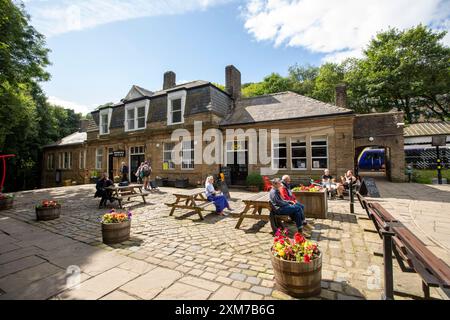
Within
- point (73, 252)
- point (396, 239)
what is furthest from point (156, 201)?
point (396, 239)

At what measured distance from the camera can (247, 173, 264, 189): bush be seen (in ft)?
43.2

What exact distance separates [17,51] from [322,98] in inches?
1344

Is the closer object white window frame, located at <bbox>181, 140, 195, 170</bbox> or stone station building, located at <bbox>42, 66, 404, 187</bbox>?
stone station building, located at <bbox>42, 66, 404, 187</bbox>

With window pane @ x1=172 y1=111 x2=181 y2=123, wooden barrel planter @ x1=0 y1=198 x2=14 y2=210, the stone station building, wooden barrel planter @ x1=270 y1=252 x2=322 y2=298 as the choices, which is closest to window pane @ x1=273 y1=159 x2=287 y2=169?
the stone station building

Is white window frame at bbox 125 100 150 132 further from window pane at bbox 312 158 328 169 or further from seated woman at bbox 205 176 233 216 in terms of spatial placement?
window pane at bbox 312 158 328 169

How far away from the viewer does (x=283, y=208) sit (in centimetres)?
523

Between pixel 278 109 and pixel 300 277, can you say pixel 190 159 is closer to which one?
pixel 278 109

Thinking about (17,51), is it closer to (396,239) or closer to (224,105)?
(224,105)

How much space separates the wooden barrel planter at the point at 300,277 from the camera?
108 inches

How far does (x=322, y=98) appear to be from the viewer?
104ft

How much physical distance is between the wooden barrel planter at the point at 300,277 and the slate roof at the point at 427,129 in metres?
25.4

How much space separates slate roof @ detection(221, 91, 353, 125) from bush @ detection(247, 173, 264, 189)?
12.8 feet
